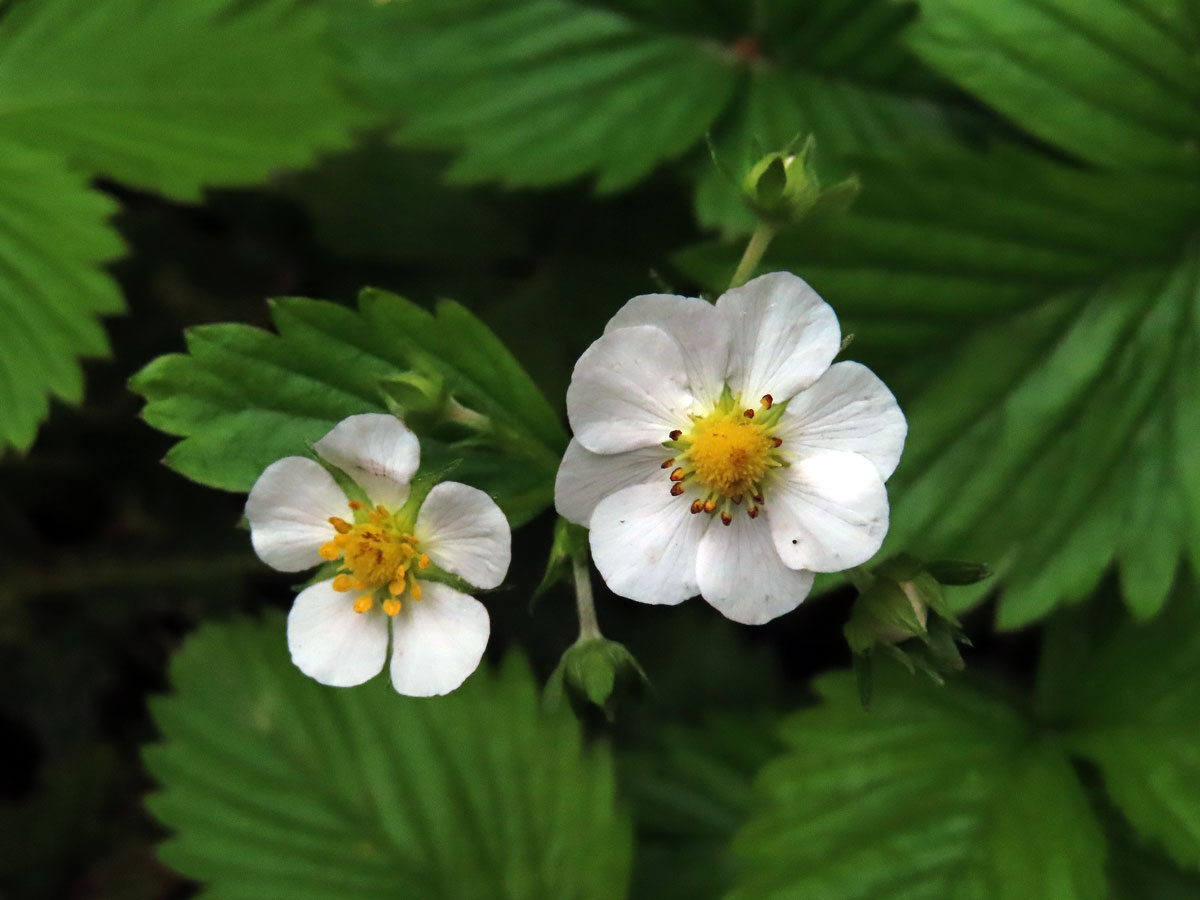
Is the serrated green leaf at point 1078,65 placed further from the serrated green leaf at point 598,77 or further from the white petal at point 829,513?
the white petal at point 829,513

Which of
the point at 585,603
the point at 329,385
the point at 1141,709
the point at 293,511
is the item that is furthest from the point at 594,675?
the point at 1141,709

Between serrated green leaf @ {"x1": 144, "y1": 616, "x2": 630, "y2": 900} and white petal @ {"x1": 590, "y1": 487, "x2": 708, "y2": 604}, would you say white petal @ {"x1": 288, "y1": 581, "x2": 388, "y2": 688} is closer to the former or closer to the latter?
white petal @ {"x1": 590, "y1": 487, "x2": 708, "y2": 604}

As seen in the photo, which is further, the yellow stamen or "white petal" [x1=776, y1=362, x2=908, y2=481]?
the yellow stamen

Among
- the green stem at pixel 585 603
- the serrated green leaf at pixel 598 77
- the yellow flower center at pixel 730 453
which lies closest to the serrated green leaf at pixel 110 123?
the serrated green leaf at pixel 598 77

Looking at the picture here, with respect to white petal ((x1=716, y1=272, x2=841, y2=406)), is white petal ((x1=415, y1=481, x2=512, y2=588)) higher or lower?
lower

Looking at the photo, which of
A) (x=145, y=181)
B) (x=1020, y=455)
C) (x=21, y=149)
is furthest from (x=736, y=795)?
(x=21, y=149)

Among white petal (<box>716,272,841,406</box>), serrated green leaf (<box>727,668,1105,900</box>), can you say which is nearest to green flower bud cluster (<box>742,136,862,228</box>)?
white petal (<box>716,272,841,406</box>)

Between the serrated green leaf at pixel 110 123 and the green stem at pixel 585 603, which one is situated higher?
the serrated green leaf at pixel 110 123
